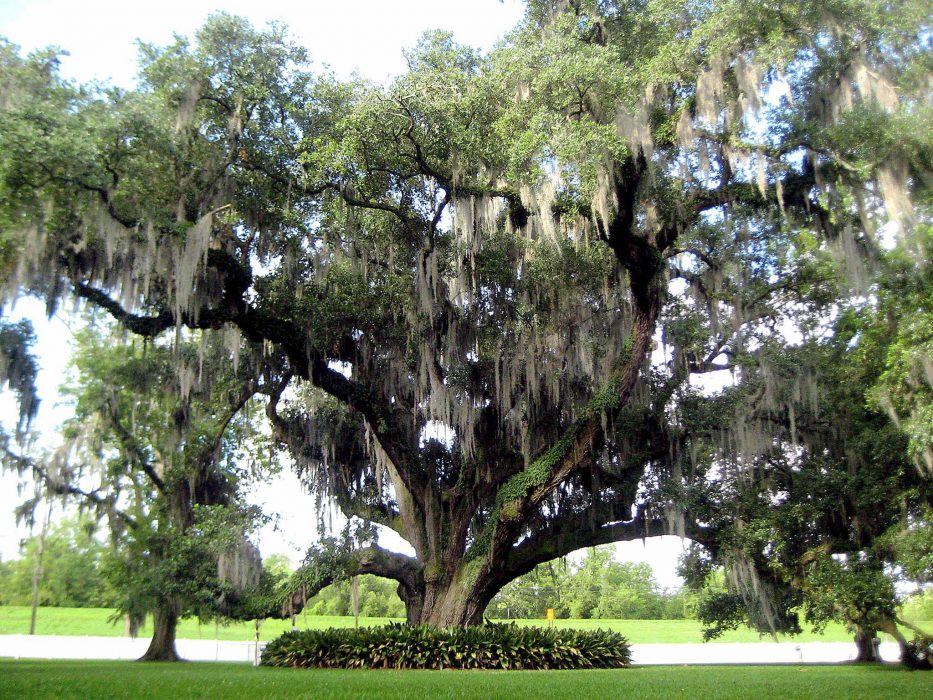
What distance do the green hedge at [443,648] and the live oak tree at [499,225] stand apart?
1.20m

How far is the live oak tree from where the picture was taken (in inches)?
456

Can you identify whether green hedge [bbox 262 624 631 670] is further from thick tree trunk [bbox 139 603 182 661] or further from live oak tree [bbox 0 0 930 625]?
thick tree trunk [bbox 139 603 182 661]

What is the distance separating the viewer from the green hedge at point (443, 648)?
1316cm

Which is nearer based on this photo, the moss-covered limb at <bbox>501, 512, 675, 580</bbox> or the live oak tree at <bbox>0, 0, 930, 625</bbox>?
the live oak tree at <bbox>0, 0, 930, 625</bbox>

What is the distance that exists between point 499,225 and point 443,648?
28.2ft

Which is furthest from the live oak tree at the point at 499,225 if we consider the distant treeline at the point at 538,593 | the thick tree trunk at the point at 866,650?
the distant treeline at the point at 538,593

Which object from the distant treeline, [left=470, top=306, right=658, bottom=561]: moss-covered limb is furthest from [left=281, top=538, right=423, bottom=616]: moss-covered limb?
the distant treeline

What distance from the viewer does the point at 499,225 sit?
1543 centimetres

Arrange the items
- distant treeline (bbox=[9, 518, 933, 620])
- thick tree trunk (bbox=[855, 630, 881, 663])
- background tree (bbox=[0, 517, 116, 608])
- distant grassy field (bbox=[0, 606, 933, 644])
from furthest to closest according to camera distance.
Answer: distant treeline (bbox=[9, 518, 933, 620])
distant grassy field (bbox=[0, 606, 933, 644])
background tree (bbox=[0, 517, 116, 608])
thick tree trunk (bbox=[855, 630, 881, 663])

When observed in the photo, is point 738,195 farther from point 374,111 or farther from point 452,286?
point 374,111

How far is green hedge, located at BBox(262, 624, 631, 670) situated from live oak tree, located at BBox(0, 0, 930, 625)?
3.95 feet

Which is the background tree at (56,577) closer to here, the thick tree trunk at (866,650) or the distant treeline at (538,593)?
the distant treeline at (538,593)

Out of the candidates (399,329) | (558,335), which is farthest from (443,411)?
(558,335)

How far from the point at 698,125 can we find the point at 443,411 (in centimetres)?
752
